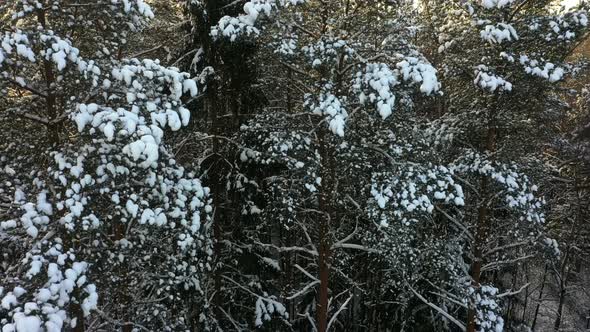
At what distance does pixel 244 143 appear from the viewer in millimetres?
9852

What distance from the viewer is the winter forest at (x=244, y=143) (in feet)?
17.3

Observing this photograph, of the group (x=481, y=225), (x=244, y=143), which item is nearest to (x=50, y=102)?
(x=244, y=143)

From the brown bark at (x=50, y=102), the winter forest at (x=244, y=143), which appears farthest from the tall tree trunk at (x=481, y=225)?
the brown bark at (x=50, y=102)

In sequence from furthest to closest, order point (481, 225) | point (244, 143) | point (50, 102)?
point (481, 225), point (244, 143), point (50, 102)

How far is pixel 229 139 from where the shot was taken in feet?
31.3

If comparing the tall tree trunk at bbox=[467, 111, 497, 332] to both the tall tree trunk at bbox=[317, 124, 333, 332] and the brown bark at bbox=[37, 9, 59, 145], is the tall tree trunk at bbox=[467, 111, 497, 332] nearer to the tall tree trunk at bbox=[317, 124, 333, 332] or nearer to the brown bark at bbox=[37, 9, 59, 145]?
the tall tree trunk at bbox=[317, 124, 333, 332]

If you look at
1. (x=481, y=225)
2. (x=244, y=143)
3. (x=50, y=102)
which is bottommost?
(x=481, y=225)

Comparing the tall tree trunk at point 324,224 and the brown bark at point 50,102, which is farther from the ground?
the brown bark at point 50,102

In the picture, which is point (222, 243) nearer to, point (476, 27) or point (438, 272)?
point (438, 272)

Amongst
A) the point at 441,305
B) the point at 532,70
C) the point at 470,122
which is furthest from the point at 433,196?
the point at 441,305

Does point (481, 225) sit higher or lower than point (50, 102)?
lower

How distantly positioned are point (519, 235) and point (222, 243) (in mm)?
6885

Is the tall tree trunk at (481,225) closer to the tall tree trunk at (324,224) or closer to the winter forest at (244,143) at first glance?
the winter forest at (244,143)

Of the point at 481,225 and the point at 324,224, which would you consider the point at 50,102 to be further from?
the point at 481,225
